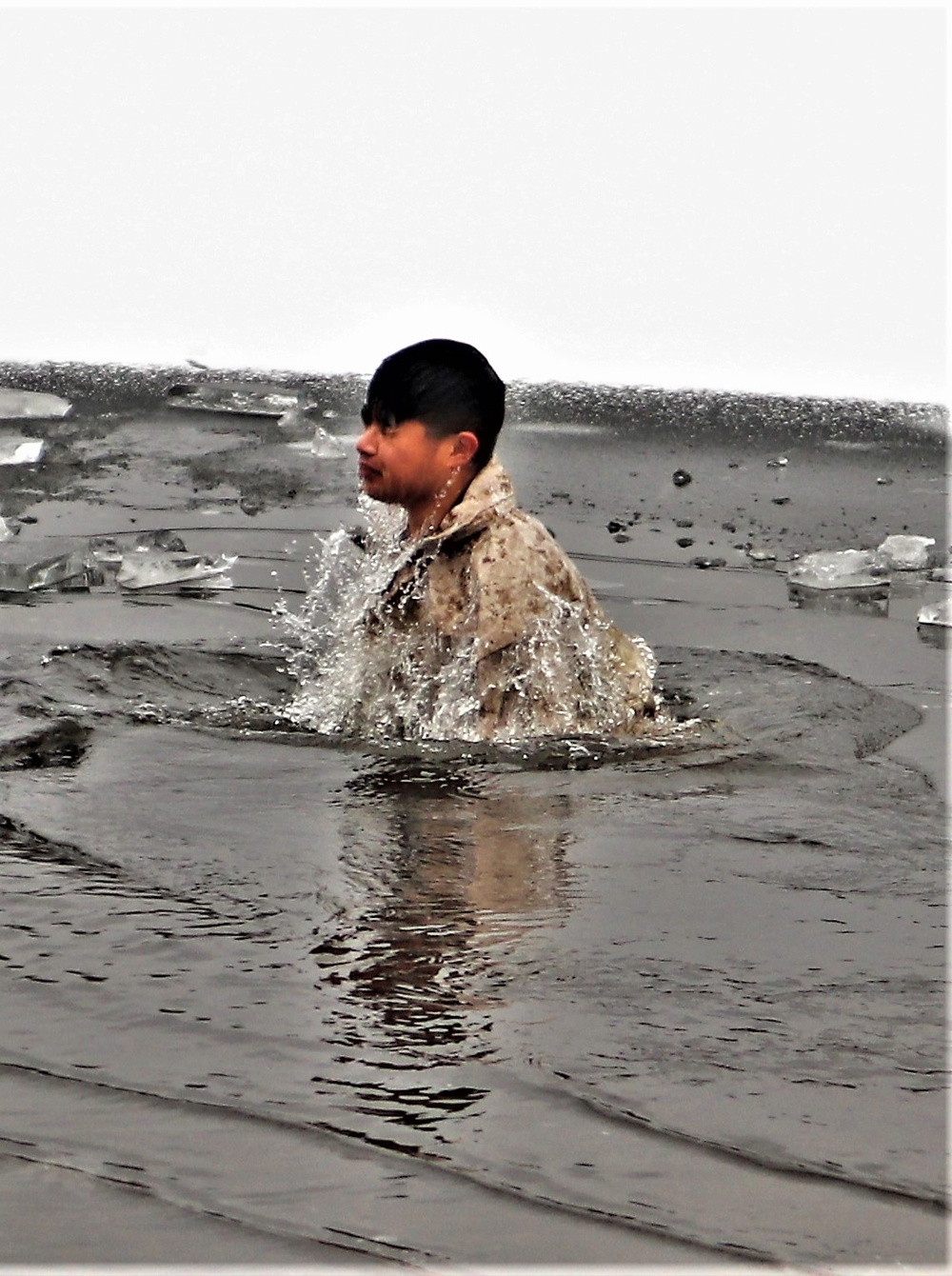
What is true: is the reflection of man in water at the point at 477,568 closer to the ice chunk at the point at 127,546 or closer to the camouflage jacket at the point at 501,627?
the camouflage jacket at the point at 501,627

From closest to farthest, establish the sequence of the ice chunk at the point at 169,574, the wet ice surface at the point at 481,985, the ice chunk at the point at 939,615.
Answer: the wet ice surface at the point at 481,985 → the ice chunk at the point at 939,615 → the ice chunk at the point at 169,574

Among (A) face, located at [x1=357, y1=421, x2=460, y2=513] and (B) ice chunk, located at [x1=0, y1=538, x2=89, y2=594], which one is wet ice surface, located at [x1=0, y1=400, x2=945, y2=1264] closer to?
(A) face, located at [x1=357, y1=421, x2=460, y2=513]

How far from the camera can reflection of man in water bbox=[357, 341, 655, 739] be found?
Result: 5387mm

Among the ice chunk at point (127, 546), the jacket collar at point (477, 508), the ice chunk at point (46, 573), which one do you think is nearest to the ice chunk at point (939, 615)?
the jacket collar at point (477, 508)

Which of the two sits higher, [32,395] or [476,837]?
[32,395]

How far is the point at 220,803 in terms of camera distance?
15.4 feet

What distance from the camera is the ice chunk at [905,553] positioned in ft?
30.6

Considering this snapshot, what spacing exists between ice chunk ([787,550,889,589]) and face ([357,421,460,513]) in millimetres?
3614

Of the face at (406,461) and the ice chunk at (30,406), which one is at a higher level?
the ice chunk at (30,406)

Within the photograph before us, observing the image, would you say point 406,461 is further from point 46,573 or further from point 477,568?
point 46,573

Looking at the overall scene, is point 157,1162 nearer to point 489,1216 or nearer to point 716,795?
point 489,1216

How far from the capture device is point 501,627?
536 cm

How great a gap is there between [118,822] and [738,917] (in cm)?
150

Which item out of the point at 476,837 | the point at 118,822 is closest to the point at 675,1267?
the point at 476,837
